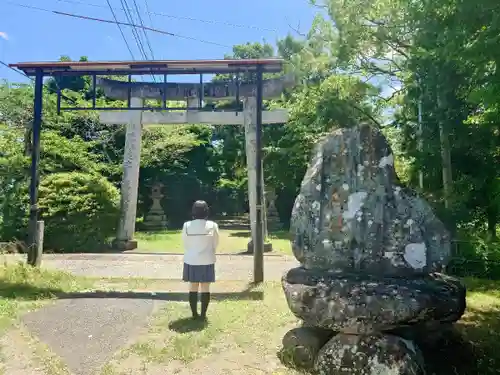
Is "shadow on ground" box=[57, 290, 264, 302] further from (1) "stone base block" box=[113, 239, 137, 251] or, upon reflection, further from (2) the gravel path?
(1) "stone base block" box=[113, 239, 137, 251]

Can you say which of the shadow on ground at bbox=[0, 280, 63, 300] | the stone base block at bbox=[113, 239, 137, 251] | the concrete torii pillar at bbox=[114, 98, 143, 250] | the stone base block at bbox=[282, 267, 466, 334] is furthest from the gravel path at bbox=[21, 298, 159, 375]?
the concrete torii pillar at bbox=[114, 98, 143, 250]

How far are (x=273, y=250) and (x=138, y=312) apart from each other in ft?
24.3

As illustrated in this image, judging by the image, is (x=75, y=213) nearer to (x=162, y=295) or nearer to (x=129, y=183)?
(x=129, y=183)

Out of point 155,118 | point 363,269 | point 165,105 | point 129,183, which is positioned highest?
point 155,118

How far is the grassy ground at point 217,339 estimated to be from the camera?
13.8ft

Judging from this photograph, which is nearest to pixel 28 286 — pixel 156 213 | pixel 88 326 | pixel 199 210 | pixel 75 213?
pixel 88 326

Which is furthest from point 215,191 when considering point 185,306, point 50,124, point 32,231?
point 185,306

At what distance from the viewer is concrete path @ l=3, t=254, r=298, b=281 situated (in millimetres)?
9008

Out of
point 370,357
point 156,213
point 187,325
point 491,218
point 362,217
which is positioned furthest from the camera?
point 156,213

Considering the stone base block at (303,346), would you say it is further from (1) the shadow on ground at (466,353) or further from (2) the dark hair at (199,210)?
(2) the dark hair at (199,210)

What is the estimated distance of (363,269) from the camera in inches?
172

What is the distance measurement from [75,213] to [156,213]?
30.5ft

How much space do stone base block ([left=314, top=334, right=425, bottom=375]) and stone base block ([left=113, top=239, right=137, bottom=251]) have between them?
9.74 metres

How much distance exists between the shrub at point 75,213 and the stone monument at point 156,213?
8.11 meters
